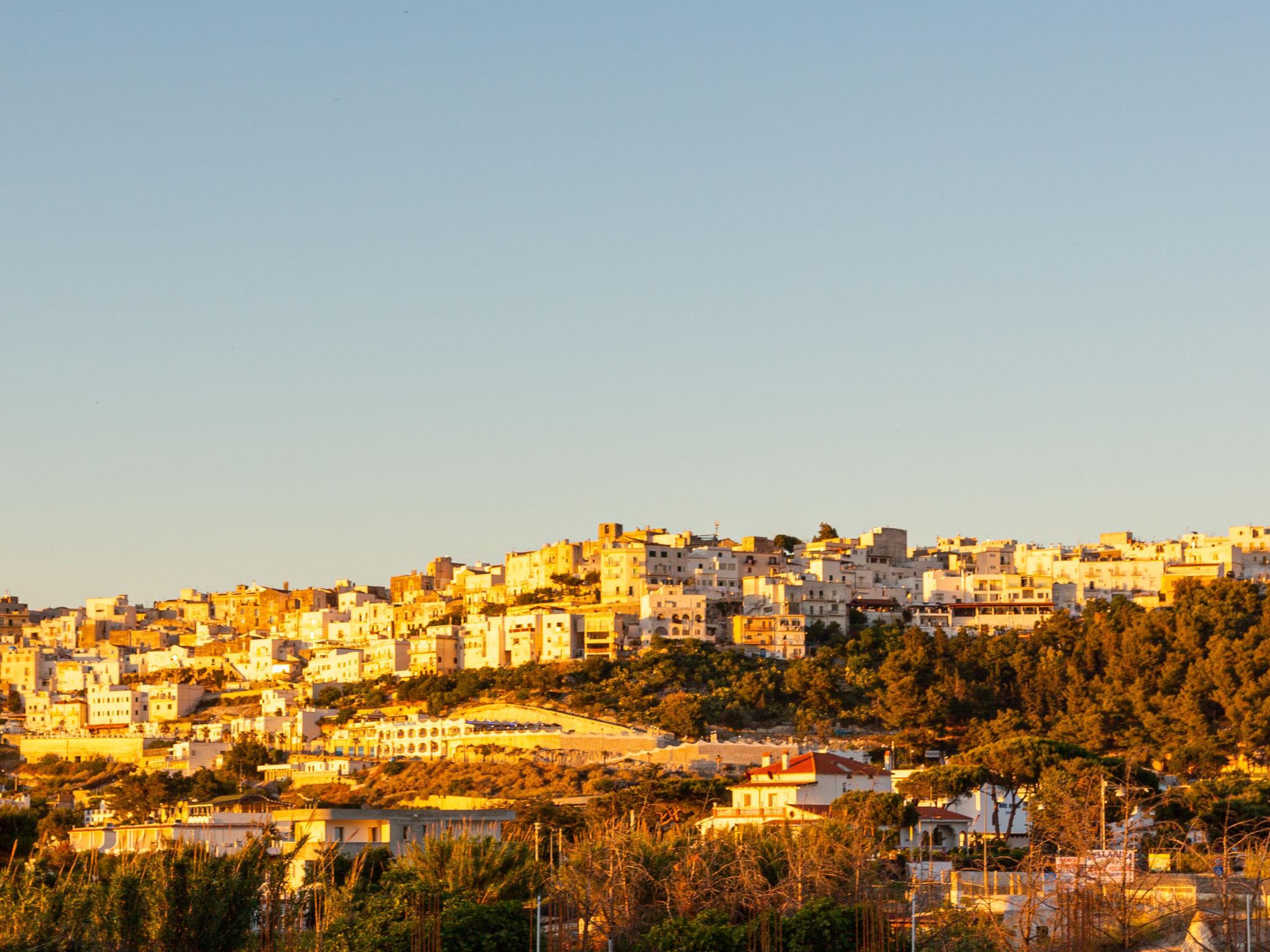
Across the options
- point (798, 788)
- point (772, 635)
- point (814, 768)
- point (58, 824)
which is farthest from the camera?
point (772, 635)

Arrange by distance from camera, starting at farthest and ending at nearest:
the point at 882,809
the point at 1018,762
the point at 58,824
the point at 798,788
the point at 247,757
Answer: the point at 247,757 → the point at 58,824 → the point at 798,788 → the point at 1018,762 → the point at 882,809

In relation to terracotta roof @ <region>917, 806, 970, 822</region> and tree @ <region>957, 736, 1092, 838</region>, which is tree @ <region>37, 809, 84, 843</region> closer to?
terracotta roof @ <region>917, 806, 970, 822</region>

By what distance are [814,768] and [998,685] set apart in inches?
1195

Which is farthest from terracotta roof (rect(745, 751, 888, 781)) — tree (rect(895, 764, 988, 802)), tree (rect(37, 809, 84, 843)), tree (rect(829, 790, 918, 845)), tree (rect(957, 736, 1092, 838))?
tree (rect(37, 809, 84, 843))

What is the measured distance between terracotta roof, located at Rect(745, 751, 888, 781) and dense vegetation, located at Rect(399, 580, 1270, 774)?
18.5 m

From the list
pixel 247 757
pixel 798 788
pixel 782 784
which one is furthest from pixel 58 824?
pixel 247 757

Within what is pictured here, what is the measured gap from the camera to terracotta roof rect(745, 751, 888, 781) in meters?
48.4

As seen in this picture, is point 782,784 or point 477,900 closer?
point 477,900

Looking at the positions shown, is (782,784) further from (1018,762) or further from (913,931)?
(913,931)

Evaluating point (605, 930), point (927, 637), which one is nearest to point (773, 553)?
point (927, 637)

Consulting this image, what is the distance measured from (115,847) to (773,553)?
65052 millimetres

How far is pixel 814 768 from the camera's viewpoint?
159ft

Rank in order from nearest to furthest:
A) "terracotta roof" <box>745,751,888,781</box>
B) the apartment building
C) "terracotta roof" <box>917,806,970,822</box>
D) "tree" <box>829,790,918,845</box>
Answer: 1. "tree" <box>829,790,918,845</box>
2. "terracotta roof" <box>917,806,970,822</box>
3. "terracotta roof" <box>745,751,888,781</box>
4. the apartment building

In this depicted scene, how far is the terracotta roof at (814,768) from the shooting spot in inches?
1905
